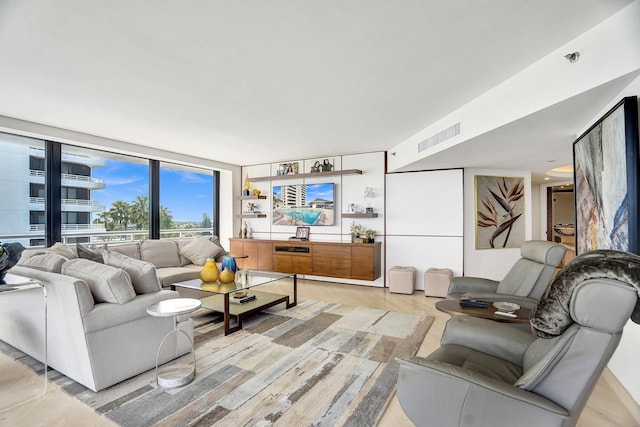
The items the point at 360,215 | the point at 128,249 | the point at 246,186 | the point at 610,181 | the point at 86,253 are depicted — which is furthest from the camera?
the point at 246,186

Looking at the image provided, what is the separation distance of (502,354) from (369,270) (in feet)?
11.4

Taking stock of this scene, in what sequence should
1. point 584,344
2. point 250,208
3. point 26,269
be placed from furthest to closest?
point 250,208
point 26,269
point 584,344

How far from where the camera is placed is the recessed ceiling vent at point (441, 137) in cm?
352

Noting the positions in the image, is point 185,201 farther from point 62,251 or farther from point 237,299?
point 237,299

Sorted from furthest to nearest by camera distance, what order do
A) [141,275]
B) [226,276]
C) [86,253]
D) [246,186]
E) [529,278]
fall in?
1. [246,186]
2. [226,276]
3. [86,253]
4. [529,278]
5. [141,275]

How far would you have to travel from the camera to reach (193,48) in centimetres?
225

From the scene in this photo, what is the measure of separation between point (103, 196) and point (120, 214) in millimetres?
417

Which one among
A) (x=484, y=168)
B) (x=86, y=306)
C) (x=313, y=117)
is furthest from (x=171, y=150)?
(x=484, y=168)

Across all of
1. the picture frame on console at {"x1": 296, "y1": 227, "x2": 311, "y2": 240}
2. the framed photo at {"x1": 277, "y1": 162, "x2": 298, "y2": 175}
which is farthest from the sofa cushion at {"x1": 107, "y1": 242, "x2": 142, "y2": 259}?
the framed photo at {"x1": 277, "y1": 162, "x2": 298, "y2": 175}

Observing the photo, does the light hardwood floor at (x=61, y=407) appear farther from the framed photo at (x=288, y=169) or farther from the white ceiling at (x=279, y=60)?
the framed photo at (x=288, y=169)

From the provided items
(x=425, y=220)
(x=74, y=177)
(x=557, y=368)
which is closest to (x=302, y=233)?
(x=425, y=220)

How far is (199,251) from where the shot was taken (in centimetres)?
526

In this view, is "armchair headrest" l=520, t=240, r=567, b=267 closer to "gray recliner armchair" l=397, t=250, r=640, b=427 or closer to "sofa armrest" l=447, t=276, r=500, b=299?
"sofa armrest" l=447, t=276, r=500, b=299

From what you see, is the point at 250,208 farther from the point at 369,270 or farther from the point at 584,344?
the point at 584,344
